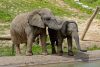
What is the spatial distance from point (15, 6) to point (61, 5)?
3.34 m

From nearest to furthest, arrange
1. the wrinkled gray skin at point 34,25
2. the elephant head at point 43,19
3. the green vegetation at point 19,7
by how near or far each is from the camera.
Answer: the elephant head at point 43,19, the wrinkled gray skin at point 34,25, the green vegetation at point 19,7

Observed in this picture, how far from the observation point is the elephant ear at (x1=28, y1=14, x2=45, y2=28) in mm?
11242

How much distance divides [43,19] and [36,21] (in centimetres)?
18

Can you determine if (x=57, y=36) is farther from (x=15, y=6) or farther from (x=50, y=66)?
(x=15, y=6)

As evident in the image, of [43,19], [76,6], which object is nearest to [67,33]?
[43,19]

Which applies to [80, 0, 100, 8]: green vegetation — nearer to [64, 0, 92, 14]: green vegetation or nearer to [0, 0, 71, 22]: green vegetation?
[64, 0, 92, 14]: green vegetation

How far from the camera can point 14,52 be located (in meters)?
12.8

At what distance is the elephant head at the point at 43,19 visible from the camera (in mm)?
11047

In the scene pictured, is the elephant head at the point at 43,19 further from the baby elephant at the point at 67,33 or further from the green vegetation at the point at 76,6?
the green vegetation at the point at 76,6

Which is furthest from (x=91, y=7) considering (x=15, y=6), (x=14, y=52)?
(x=14, y=52)

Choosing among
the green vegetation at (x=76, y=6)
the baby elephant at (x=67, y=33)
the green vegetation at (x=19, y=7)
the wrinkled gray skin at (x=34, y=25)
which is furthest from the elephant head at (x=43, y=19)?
the green vegetation at (x=76, y=6)

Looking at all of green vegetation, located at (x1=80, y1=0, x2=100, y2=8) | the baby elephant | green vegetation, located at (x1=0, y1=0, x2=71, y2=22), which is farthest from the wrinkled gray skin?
green vegetation, located at (x1=80, y1=0, x2=100, y2=8)

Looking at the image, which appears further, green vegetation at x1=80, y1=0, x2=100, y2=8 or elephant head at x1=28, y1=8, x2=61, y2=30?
green vegetation at x1=80, y1=0, x2=100, y2=8

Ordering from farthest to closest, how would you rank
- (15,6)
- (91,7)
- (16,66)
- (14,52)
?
(91,7) < (15,6) < (14,52) < (16,66)
